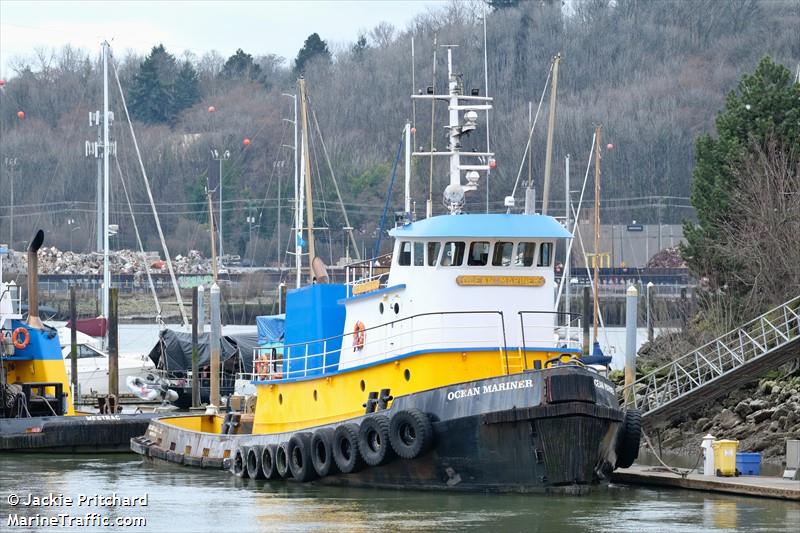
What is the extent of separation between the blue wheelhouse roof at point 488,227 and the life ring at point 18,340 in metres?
12.6

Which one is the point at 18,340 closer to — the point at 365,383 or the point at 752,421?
the point at 365,383

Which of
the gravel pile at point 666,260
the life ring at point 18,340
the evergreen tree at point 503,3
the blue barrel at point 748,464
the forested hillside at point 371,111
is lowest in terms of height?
the blue barrel at point 748,464

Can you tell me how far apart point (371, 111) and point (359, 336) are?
106349mm

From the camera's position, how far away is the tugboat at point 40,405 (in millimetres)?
34156

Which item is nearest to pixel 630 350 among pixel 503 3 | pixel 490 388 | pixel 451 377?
pixel 451 377

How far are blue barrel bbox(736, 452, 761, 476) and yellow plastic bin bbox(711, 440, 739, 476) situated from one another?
52cm

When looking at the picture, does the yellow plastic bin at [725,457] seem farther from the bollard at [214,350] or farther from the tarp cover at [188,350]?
the tarp cover at [188,350]

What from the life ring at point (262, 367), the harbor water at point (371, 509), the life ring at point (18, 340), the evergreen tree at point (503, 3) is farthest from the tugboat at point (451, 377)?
the evergreen tree at point (503, 3)

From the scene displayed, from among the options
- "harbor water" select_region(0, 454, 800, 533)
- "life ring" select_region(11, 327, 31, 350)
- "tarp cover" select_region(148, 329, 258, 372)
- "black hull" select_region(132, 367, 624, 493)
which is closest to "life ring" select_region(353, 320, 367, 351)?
"black hull" select_region(132, 367, 624, 493)

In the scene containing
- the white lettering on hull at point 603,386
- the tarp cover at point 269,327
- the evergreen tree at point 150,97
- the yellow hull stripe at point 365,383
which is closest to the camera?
the white lettering on hull at point 603,386

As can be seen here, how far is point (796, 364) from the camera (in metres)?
34.3

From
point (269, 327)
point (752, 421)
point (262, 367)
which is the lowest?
point (752, 421)

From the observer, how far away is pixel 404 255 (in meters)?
27.1

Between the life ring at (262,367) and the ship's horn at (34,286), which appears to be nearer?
the life ring at (262,367)
